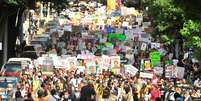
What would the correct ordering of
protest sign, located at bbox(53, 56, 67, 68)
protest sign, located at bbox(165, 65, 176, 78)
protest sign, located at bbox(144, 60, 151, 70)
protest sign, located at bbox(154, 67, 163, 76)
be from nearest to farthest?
protest sign, located at bbox(165, 65, 176, 78)
protest sign, located at bbox(154, 67, 163, 76)
protest sign, located at bbox(53, 56, 67, 68)
protest sign, located at bbox(144, 60, 151, 70)

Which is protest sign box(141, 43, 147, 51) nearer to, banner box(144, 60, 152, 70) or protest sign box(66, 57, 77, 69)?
banner box(144, 60, 152, 70)

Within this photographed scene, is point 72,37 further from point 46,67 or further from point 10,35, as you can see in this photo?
point 46,67

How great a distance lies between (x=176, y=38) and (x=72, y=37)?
799 cm

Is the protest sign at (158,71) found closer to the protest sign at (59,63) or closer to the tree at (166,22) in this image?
the protest sign at (59,63)

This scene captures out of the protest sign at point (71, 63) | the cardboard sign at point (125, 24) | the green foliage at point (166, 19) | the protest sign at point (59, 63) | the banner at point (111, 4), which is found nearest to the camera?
the protest sign at point (59, 63)

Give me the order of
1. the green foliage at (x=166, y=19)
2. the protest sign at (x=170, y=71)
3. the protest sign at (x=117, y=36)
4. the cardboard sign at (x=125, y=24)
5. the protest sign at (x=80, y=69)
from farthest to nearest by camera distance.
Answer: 1. the cardboard sign at (x=125, y=24)
2. the protest sign at (x=117, y=36)
3. the green foliage at (x=166, y=19)
4. the protest sign at (x=80, y=69)
5. the protest sign at (x=170, y=71)

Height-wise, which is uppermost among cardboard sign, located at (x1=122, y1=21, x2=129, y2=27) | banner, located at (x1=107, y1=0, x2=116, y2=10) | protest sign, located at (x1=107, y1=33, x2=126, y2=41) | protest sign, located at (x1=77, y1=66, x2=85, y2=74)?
banner, located at (x1=107, y1=0, x2=116, y2=10)

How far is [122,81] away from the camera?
93.6 ft

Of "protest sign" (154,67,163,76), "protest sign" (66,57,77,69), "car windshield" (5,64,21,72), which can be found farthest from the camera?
"protest sign" (66,57,77,69)

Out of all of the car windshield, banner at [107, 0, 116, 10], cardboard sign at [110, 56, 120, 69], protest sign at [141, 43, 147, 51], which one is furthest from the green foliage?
banner at [107, 0, 116, 10]

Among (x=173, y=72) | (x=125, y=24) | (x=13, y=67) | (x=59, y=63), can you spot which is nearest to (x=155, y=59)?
(x=59, y=63)

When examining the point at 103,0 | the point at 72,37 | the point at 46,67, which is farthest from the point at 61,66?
the point at 103,0

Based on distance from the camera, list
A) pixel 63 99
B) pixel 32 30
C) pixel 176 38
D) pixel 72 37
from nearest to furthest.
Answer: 1. pixel 63 99
2. pixel 176 38
3. pixel 72 37
4. pixel 32 30

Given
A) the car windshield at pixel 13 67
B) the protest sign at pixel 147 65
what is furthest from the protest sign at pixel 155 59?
the car windshield at pixel 13 67
